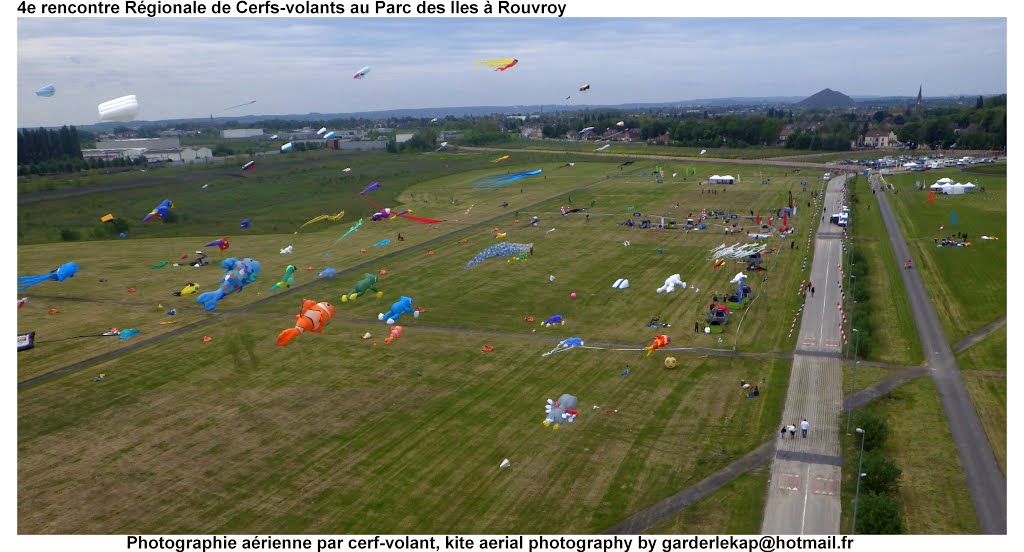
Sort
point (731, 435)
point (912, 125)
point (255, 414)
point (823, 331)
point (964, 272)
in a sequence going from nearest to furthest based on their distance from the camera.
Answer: point (731, 435) < point (255, 414) < point (823, 331) < point (964, 272) < point (912, 125)

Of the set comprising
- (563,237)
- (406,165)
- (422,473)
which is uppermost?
(406,165)

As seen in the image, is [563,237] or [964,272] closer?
[964,272]

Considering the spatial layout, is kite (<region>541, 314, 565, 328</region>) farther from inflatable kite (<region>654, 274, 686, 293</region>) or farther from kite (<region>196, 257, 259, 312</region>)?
kite (<region>196, 257, 259, 312</region>)

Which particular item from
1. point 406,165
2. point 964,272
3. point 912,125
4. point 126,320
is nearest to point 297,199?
point 406,165

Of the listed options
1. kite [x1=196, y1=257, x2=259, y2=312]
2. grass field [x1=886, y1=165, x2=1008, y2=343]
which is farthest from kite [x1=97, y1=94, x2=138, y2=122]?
grass field [x1=886, y1=165, x2=1008, y2=343]

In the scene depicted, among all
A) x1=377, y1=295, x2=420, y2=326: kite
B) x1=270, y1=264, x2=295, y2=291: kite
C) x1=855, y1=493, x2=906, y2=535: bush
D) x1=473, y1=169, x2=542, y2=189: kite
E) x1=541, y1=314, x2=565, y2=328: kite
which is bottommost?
x1=855, y1=493, x2=906, y2=535: bush
